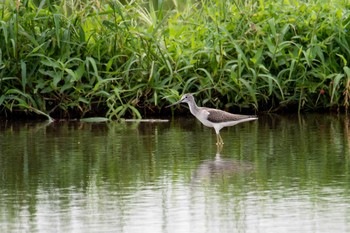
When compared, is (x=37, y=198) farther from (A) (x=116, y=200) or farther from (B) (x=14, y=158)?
(B) (x=14, y=158)

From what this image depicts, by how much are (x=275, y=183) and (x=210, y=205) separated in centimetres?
110

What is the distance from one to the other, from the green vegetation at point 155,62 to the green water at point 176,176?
38 centimetres

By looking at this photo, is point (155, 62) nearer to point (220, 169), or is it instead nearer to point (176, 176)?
point (220, 169)

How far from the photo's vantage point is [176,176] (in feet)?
31.6

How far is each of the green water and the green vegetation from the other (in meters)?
0.38

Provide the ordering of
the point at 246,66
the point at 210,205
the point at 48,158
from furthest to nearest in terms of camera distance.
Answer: the point at 246,66 < the point at 48,158 < the point at 210,205

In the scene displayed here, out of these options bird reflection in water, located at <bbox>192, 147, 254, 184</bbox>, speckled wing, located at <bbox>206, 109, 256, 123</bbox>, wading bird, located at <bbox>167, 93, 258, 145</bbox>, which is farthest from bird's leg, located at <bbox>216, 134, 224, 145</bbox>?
bird reflection in water, located at <bbox>192, 147, 254, 184</bbox>

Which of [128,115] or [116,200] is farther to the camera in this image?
[128,115]

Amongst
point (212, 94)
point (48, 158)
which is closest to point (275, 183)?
point (48, 158)

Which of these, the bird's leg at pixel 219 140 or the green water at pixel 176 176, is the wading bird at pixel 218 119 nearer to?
the bird's leg at pixel 219 140

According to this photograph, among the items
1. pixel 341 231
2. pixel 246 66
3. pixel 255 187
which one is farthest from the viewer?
pixel 246 66

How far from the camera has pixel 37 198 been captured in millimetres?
8625

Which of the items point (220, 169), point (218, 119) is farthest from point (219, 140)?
point (220, 169)

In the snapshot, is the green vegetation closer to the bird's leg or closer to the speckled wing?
the speckled wing
